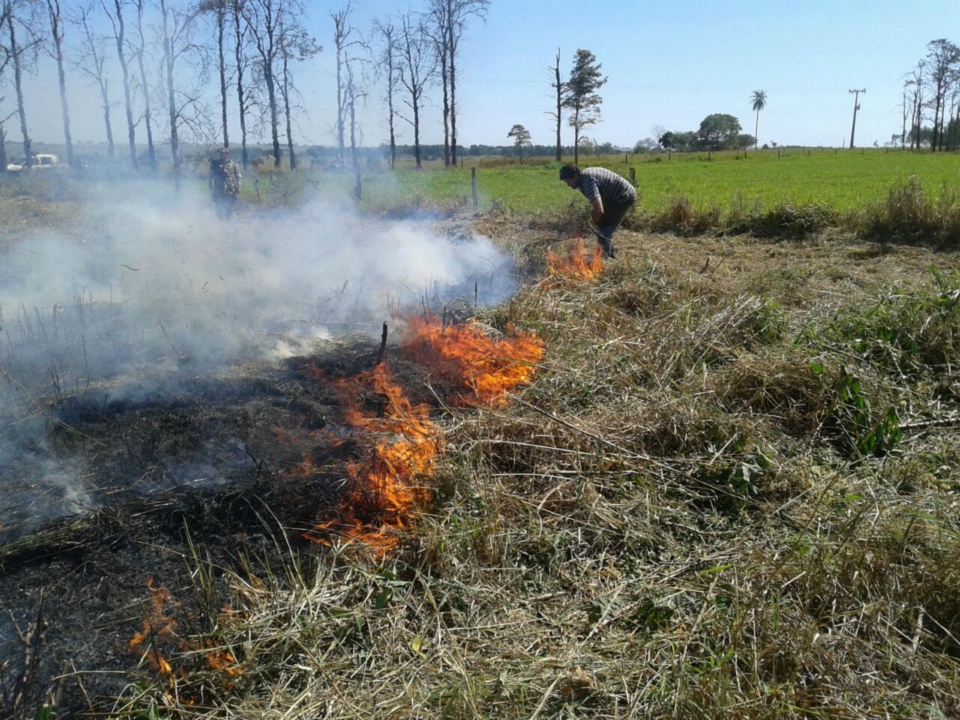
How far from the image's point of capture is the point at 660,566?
280 cm

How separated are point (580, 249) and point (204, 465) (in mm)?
6928

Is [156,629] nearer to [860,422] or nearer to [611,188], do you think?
[860,422]

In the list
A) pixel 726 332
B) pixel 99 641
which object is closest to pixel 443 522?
pixel 99 641

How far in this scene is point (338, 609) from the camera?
8.38 ft

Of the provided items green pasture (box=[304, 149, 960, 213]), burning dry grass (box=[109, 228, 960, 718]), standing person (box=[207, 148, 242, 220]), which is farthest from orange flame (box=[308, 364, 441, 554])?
green pasture (box=[304, 149, 960, 213])

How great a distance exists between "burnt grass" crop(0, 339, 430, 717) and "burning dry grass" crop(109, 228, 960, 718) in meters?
0.31

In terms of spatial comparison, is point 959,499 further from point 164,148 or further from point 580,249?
point 164,148

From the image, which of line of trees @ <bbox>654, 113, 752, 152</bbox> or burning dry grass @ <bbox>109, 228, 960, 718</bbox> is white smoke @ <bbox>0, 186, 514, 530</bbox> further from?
line of trees @ <bbox>654, 113, 752, 152</bbox>

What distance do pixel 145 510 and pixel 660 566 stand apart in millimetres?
2619

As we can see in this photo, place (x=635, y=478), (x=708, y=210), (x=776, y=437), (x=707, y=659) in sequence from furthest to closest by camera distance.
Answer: (x=708, y=210) < (x=776, y=437) < (x=635, y=478) < (x=707, y=659)

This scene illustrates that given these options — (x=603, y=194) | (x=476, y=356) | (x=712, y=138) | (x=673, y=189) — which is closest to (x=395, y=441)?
(x=476, y=356)


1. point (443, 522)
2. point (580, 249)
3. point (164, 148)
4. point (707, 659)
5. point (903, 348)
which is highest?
point (164, 148)

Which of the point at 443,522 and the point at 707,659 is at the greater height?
the point at 443,522

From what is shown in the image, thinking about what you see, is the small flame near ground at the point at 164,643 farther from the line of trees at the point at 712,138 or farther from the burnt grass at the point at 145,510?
the line of trees at the point at 712,138
